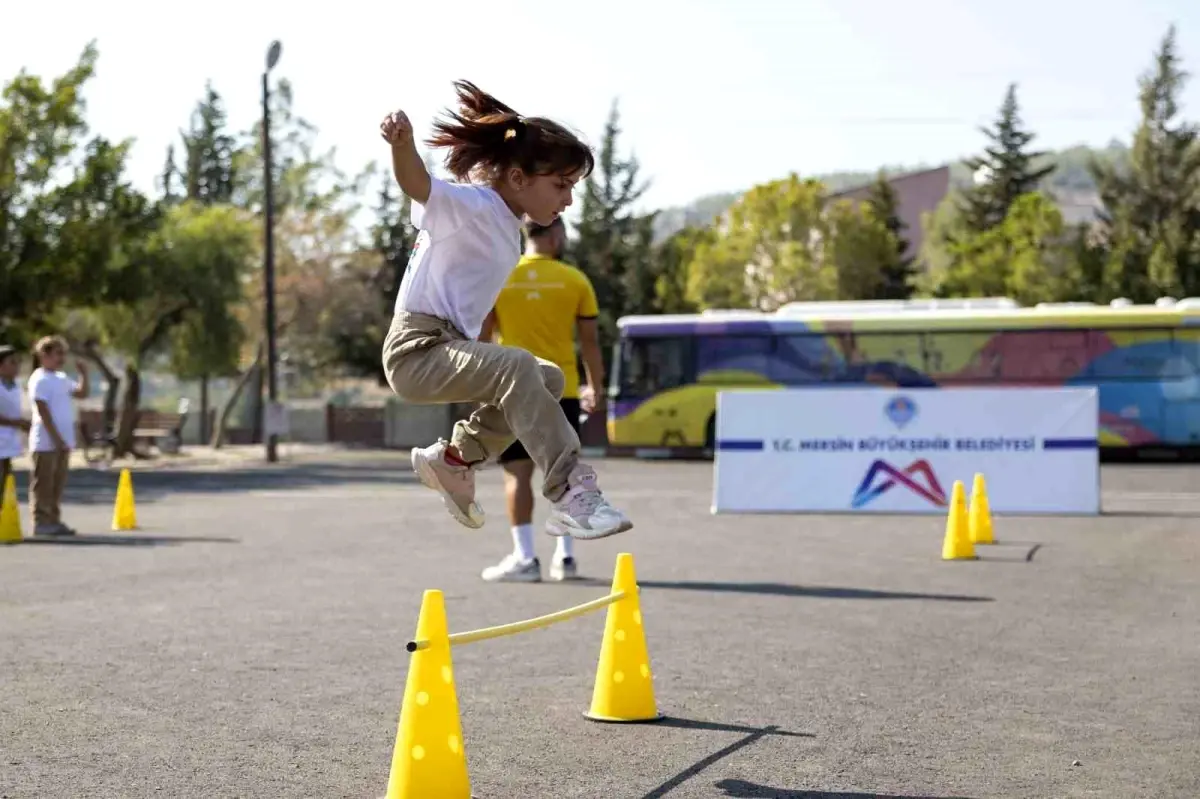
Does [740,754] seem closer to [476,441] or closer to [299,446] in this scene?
[476,441]

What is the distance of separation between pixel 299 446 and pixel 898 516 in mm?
35950

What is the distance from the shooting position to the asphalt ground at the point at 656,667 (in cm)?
564

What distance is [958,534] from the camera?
13.3 meters

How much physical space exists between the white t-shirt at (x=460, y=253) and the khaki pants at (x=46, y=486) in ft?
35.9

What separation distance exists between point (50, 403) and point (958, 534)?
8240 mm

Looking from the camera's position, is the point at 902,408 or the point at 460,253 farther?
the point at 902,408

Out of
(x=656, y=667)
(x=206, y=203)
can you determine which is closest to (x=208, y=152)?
(x=206, y=203)

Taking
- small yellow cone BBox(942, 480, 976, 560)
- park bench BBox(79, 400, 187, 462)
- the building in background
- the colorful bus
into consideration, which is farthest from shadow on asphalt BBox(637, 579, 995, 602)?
the building in background

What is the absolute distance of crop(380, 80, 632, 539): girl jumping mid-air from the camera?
5.74 meters

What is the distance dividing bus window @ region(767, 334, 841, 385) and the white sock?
23776 mm

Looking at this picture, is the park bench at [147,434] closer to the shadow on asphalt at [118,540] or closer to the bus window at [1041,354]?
the bus window at [1041,354]

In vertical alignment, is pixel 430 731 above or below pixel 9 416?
below

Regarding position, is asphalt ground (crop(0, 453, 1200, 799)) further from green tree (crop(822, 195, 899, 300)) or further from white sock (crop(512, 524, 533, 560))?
green tree (crop(822, 195, 899, 300))

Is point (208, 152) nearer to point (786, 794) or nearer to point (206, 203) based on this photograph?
point (206, 203)
